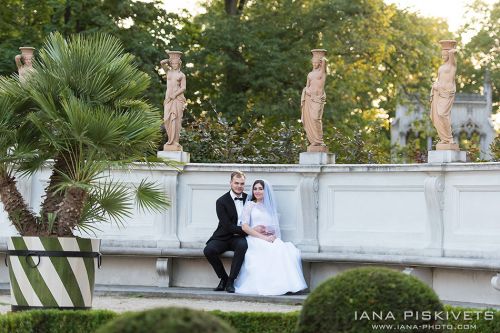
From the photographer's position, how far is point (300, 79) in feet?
94.7

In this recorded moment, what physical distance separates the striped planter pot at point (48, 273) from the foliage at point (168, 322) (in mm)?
5638

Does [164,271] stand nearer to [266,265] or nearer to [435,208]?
[266,265]

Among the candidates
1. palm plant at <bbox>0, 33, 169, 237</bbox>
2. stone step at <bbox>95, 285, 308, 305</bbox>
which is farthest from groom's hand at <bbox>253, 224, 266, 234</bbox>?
palm plant at <bbox>0, 33, 169, 237</bbox>

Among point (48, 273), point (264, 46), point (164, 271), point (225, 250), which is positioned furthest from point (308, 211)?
point (264, 46)

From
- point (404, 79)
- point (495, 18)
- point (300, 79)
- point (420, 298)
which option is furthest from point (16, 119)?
point (495, 18)

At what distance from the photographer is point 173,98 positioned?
16.2 metres

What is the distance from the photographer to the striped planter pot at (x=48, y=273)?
11469mm

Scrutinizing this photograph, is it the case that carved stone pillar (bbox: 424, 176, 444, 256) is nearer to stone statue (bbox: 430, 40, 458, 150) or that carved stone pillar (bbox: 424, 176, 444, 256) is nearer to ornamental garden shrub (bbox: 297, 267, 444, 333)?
stone statue (bbox: 430, 40, 458, 150)

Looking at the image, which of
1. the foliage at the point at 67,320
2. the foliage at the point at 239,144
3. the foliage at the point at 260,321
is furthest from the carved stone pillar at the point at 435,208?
the foliage at the point at 67,320

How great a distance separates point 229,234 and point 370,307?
7976 mm

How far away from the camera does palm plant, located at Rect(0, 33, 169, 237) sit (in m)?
11.4

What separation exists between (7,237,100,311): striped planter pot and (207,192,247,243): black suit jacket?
408 cm

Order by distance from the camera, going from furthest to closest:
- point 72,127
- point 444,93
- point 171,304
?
point 444,93, point 171,304, point 72,127

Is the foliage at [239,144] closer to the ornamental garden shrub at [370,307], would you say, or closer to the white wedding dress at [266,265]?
the white wedding dress at [266,265]
